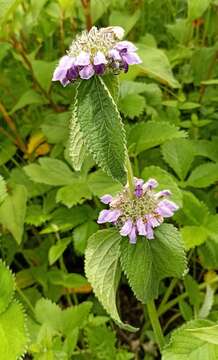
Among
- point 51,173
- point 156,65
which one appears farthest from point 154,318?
point 156,65

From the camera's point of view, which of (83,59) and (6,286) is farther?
(6,286)

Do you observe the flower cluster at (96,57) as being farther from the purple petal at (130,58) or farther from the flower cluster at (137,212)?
the flower cluster at (137,212)

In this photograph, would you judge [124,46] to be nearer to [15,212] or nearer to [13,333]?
[13,333]

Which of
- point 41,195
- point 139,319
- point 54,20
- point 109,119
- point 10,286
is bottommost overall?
point 139,319

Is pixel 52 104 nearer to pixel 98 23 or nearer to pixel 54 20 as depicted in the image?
pixel 54 20

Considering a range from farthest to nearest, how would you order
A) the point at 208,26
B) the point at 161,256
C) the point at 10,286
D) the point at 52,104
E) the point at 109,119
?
1. the point at 208,26
2. the point at 52,104
3. the point at 10,286
4. the point at 161,256
5. the point at 109,119

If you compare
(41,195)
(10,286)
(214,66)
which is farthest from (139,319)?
(214,66)

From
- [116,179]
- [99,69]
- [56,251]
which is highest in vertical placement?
[99,69]
